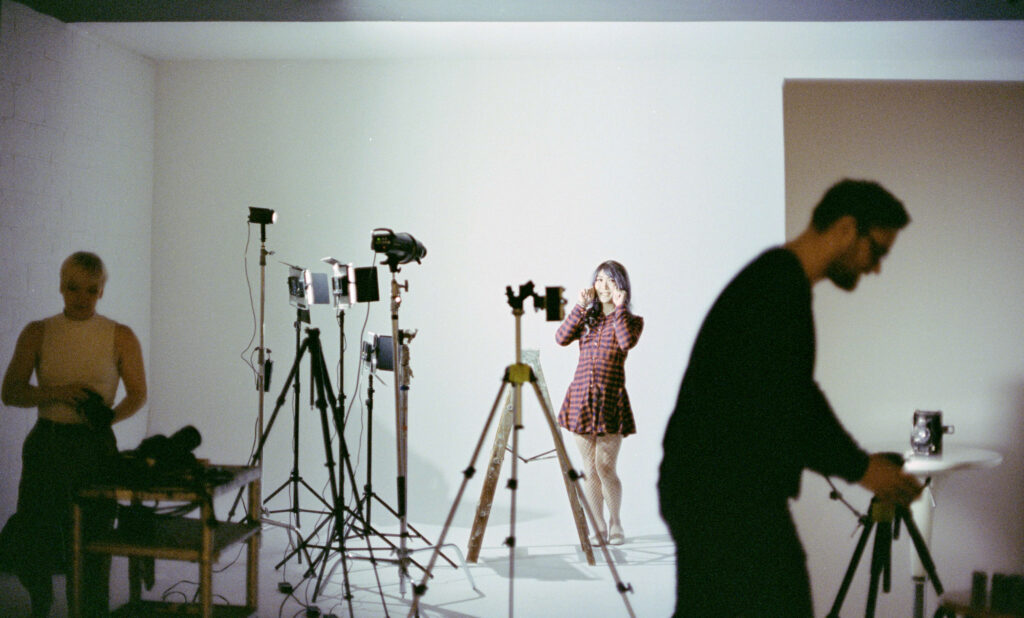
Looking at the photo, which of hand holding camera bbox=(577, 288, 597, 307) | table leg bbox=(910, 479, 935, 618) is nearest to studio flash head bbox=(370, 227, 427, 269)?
hand holding camera bbox=(577, 288, 597, 307)

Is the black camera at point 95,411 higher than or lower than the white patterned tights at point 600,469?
higher

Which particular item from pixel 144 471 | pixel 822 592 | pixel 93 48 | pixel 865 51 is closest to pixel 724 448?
pixel 822 592

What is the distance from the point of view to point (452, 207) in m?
4.68

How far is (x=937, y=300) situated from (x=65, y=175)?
177 inches

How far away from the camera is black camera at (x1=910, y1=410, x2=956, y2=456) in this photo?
9.25 ft

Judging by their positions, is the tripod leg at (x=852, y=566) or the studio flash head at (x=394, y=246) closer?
the tripod leg at (x=852, y=566)

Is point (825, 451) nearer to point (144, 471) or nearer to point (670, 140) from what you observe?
point (144, 471)

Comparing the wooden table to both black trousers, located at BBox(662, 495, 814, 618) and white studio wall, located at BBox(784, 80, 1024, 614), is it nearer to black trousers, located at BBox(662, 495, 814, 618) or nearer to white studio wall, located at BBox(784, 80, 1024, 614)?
black trousers, located at BBox(662, 495, 814, 618)

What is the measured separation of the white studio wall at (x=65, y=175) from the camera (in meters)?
3.59

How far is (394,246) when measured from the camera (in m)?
3.01

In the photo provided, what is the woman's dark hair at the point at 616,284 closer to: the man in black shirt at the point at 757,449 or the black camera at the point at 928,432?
the black camera at the point at 928,432

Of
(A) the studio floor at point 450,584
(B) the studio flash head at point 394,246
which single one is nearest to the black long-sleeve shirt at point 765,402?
(A) the studio floor at point 450,584

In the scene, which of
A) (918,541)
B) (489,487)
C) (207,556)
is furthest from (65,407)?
(918,541)

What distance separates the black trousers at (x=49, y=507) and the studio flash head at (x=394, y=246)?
127 cm
